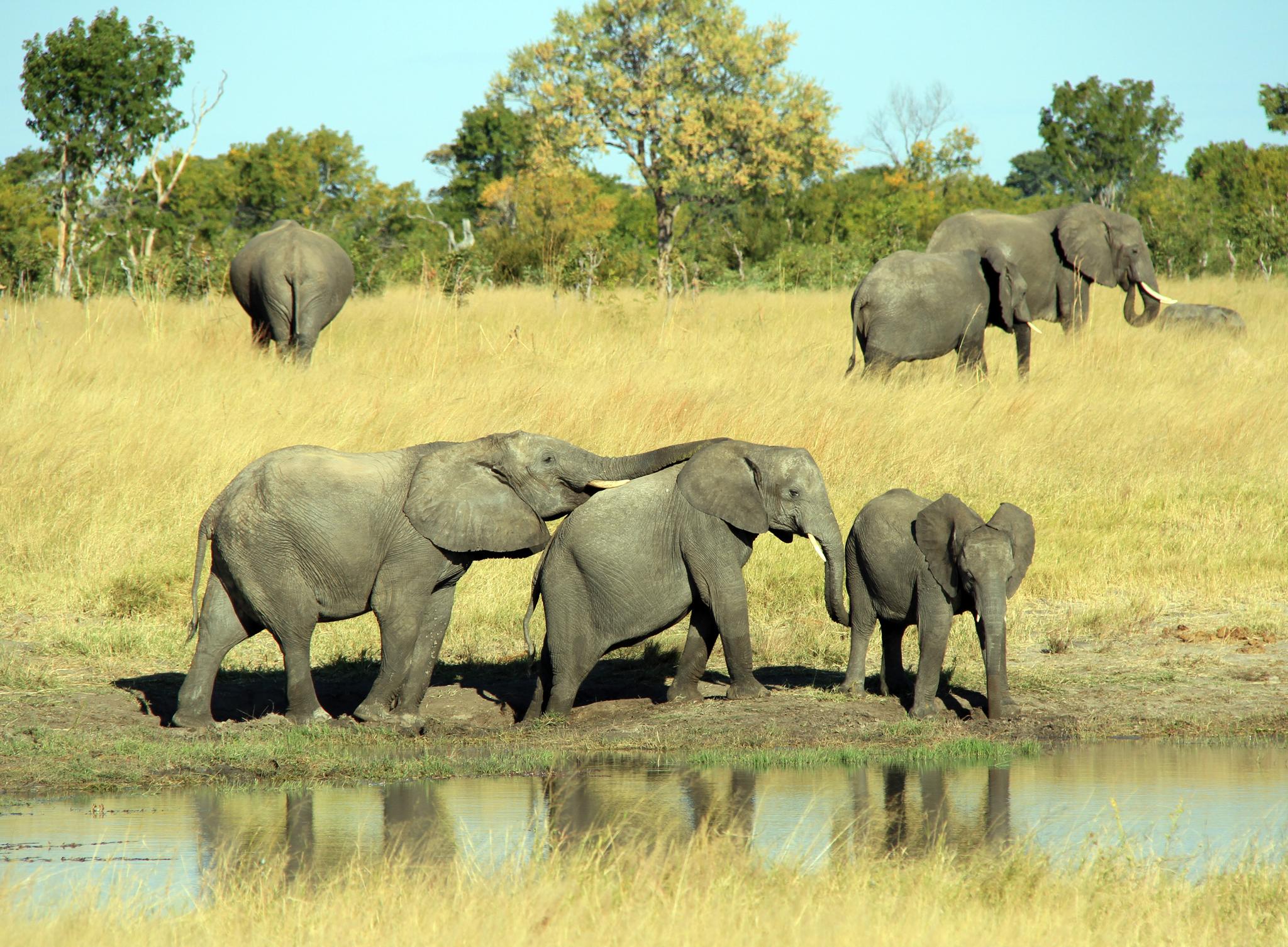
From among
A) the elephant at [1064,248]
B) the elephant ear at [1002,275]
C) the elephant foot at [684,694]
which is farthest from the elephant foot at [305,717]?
the elephant at [1064,248]

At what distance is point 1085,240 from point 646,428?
647 cm

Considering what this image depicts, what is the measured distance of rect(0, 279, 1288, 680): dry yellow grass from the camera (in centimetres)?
1016

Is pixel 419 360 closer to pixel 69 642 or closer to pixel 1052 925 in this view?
pixel 69 642

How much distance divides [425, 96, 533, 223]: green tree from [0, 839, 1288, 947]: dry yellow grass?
143ft

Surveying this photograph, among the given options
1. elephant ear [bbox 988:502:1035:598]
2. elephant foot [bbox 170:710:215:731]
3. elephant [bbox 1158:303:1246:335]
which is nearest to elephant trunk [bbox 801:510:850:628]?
elephant ear [bbox 988:502:1035:598]

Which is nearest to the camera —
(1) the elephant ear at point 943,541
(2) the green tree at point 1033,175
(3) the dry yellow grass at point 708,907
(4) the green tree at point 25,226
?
(3) the dry yellow grass at point 708,907

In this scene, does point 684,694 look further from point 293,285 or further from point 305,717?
point 293,285

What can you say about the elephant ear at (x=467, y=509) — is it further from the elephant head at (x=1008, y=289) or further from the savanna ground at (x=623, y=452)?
the elephant head at (x=1008, y=289)

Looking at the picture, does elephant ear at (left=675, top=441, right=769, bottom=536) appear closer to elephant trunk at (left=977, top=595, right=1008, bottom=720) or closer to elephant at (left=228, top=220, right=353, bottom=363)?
elephant trunk at (left=977, top=595, right=1008, bottom=720)

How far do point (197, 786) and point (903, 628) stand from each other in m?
3.64

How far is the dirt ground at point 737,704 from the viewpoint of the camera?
739 cm

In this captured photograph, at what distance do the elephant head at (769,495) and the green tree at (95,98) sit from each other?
16.7 m

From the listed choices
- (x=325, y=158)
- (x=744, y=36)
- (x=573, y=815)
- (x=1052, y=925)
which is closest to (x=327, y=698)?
(x=573, y=815)

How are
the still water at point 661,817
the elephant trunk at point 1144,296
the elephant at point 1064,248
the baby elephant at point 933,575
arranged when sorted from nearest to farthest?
1. the still water at point 661,817
2. the baby elephant at point 933,575
3. the elephant at point 1064,248
4. the elephant trunk at point 1144,296
